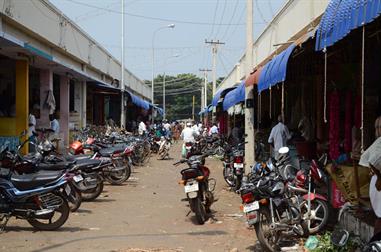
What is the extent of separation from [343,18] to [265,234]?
10.3 feet

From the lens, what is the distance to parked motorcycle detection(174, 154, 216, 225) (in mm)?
9164

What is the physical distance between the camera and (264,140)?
753 inches

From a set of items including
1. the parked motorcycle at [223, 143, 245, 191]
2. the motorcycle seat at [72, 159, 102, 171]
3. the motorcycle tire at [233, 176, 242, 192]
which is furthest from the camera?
the motorcycle tire at [233, 176, 242, 192]

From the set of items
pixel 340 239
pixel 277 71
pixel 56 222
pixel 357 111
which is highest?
pixel 277 71

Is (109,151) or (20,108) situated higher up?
(20,108)

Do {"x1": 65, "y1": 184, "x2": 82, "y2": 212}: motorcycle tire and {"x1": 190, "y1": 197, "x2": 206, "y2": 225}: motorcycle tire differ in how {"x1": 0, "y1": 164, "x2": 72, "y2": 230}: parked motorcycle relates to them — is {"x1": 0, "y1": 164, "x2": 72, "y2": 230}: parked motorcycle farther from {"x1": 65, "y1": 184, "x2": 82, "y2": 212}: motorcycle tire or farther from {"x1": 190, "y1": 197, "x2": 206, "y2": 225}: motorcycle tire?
{"x1": 190, "y1": 197, "x2": 206, "y2": 225}: motorcycle tire

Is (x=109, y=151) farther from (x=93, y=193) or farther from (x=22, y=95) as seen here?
(x=22, y=95)

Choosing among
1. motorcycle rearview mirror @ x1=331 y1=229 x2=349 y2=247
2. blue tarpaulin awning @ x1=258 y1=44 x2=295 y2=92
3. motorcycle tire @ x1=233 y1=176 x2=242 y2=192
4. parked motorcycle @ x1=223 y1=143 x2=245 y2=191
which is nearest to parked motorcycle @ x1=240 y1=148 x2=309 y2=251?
motorcycle rearview mirror @ x1=331 y1=229 x2=349 y2=247

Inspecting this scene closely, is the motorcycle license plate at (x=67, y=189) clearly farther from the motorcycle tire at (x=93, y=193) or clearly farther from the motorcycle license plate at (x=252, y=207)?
the motorcycle license plate at (x=252, y=207)

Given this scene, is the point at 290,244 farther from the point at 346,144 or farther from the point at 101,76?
the point at 101,76

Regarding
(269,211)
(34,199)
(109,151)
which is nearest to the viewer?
(269,211)

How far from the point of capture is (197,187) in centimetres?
911

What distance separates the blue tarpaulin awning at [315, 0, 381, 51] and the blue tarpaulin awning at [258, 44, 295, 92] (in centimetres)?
164

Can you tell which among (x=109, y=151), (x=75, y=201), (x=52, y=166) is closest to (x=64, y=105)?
(x=109, y=151)
